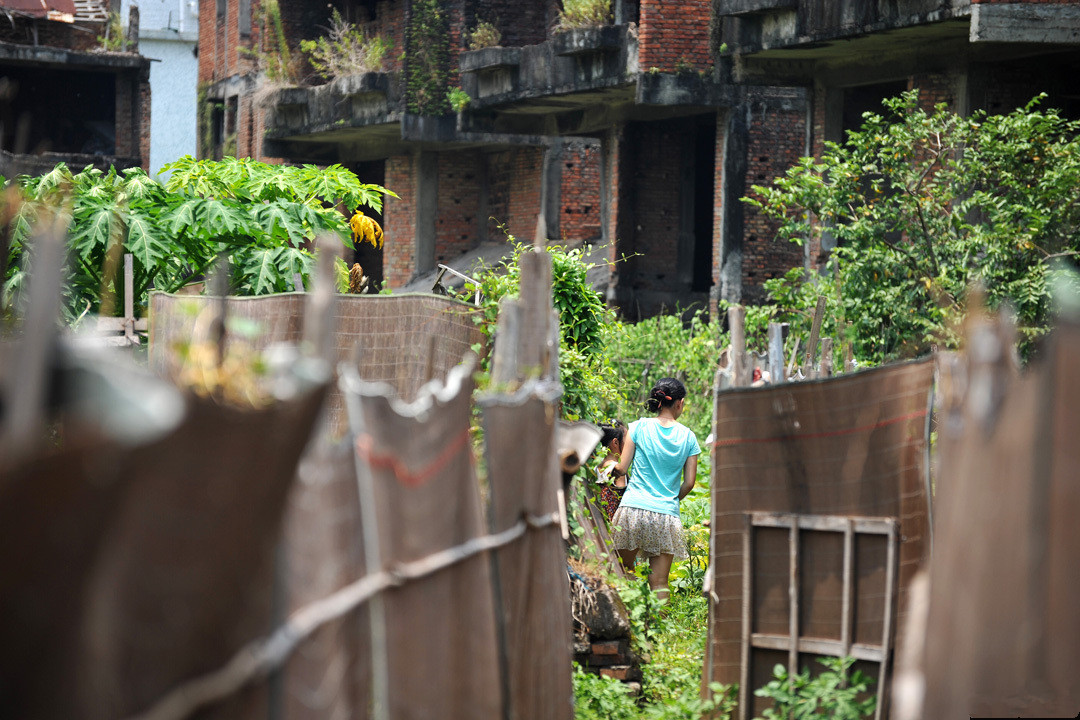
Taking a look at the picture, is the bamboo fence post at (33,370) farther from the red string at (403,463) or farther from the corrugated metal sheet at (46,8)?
the corrugated metal sheet at (46,8)

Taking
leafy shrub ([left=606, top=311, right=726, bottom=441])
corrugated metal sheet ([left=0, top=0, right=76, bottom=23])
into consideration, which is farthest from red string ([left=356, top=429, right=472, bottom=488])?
corrugated metal sheet ([left=0, top=0, right=76, bottom=23])

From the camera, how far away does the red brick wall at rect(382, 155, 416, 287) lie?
2417 centimetres

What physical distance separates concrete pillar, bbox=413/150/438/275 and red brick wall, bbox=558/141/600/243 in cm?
318

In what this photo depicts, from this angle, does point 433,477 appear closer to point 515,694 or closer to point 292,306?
point 515,694

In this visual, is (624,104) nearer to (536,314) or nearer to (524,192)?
(524,192)

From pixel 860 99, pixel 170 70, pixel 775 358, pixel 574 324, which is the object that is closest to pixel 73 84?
pixel 170 70

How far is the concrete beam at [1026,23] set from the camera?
1220cm

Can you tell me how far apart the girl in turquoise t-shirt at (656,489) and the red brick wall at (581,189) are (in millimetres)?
14071

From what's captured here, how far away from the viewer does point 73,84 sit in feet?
96.5

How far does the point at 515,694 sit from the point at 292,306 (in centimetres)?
335

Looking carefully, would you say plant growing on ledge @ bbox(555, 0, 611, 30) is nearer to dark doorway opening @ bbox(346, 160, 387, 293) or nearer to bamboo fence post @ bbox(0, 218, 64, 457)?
dark doorway opening @ bbox(346, 160, 387, 293)

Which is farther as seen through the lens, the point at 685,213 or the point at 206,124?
the point at 206,124

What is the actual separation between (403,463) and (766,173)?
1553cm

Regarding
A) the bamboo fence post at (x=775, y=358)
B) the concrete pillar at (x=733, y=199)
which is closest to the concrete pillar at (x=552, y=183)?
the concrete pillar at (x=733, y=199)
